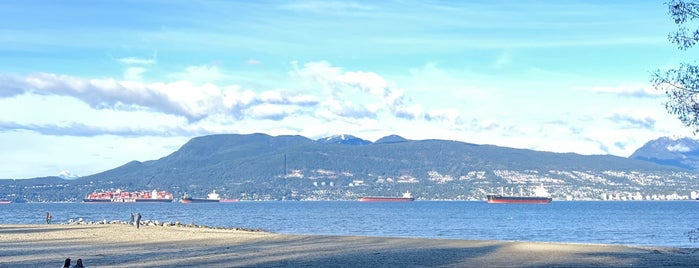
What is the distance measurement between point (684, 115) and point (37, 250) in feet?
95.1

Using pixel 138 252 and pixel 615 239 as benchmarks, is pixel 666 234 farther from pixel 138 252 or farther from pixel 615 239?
pixel 138 252

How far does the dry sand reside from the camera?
33.8m

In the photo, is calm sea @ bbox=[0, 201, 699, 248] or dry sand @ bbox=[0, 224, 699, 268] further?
calm sea @ bbox=[0, 201, 699, 248]

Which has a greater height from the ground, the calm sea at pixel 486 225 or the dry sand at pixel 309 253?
the calm sea at pixel 486 225

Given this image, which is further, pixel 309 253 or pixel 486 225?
pixel 486 225

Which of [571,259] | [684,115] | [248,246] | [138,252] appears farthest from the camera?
[248,246]

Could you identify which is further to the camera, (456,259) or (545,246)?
(545,246)

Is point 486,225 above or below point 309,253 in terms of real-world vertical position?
above

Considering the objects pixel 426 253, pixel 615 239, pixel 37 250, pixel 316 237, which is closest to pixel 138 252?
pixel 37 250

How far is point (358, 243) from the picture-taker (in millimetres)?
48469

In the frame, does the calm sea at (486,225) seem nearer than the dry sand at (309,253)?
No

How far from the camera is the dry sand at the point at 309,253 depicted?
111 ft

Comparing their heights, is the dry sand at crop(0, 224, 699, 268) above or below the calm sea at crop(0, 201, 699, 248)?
below

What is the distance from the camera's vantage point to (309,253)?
39.8m
